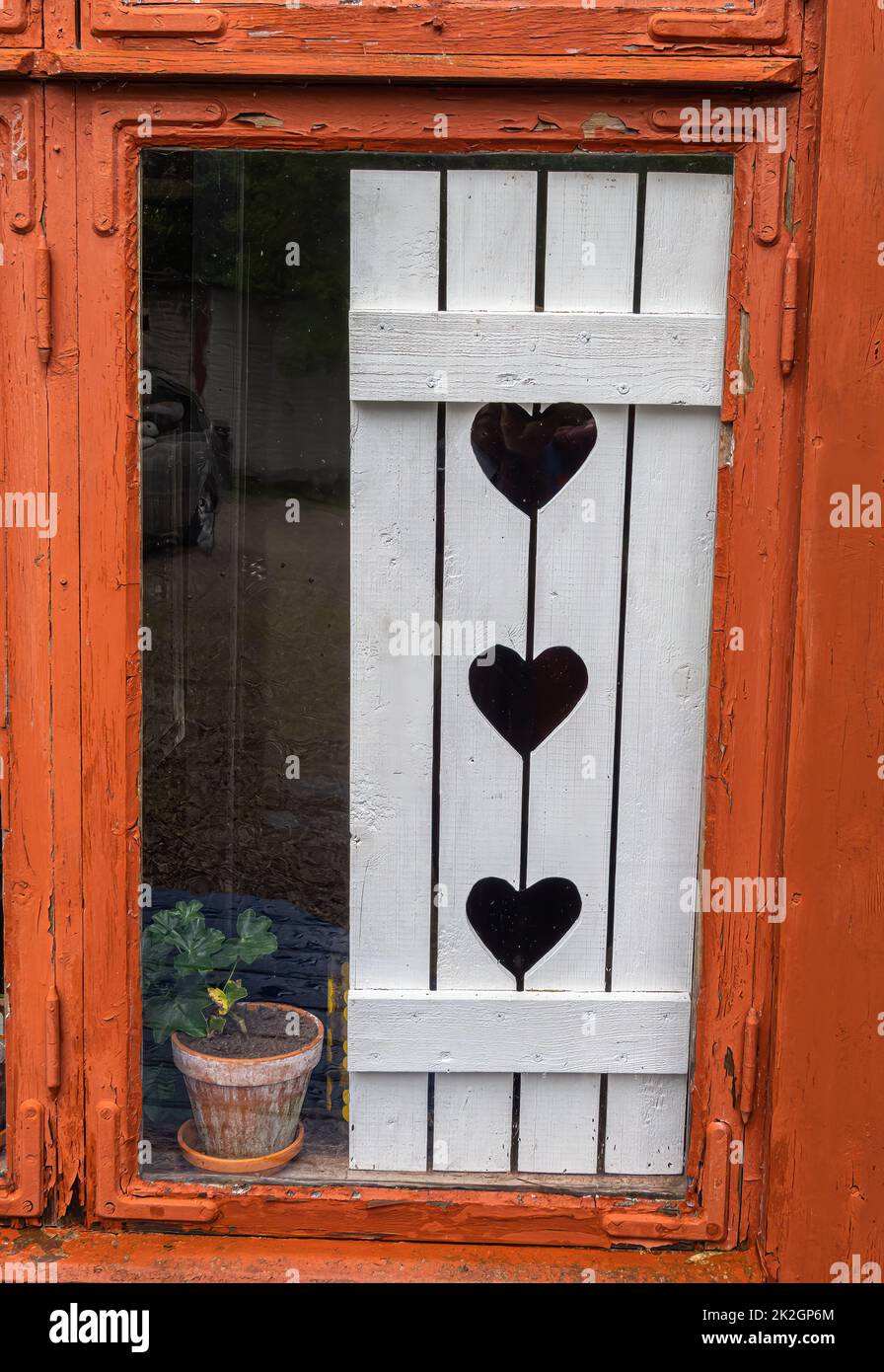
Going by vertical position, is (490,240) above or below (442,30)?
below

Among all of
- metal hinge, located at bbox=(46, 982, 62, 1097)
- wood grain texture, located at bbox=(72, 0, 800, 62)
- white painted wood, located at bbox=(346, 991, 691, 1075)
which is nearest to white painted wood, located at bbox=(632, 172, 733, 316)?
wood grain texture, located at bbox=(72, 0, 800, 62)

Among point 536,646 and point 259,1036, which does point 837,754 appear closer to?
point 536,646

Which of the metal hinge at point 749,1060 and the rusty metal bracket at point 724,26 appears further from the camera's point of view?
the metal hinge at point 749,1060

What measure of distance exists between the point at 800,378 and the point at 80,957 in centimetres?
174

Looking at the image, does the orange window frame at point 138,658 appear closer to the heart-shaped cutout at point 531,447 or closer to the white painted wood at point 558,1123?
the white painted wood at point 558,1123

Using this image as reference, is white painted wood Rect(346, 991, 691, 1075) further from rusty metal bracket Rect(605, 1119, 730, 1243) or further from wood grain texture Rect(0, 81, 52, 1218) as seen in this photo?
wood grain texture Rect(0, 81, 52, 1218)

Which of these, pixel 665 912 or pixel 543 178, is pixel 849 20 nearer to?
pixel 543 178

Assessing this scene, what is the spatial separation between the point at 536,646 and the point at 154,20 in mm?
1315

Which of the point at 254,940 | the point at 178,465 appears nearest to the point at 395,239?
the point at 178,465

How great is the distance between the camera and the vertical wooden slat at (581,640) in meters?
2.21

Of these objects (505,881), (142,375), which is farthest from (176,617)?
(505,881)

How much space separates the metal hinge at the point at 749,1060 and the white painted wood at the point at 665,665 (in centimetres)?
14


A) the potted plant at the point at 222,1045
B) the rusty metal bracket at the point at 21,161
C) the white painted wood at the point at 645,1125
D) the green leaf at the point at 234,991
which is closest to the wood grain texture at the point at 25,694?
the rusty metal bracket at the point at 21,161

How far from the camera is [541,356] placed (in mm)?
2215
